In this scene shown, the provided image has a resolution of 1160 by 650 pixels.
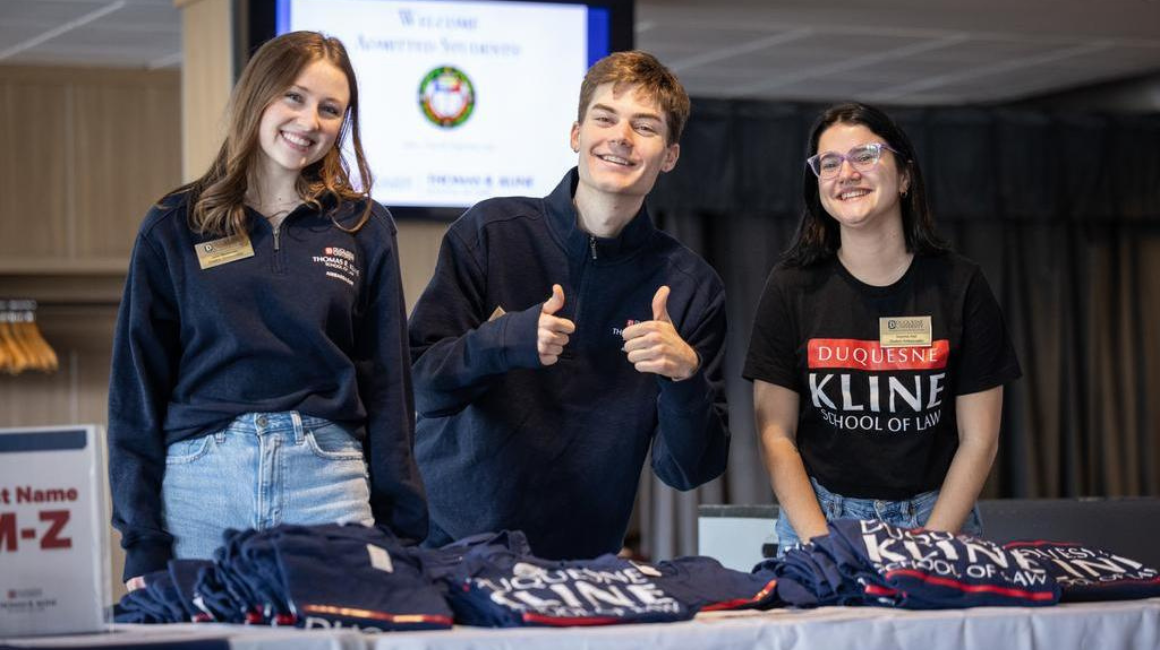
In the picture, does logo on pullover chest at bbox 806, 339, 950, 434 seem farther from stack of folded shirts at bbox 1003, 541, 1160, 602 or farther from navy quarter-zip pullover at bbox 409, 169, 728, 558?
stack of folded shirts at bbox 1003, 541, 1160, 602

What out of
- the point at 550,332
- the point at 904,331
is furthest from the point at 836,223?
the point at 550,332

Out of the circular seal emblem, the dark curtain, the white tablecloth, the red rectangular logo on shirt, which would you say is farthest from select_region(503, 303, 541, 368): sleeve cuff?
the dark curtain

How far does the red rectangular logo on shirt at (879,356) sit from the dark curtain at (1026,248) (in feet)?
14.1

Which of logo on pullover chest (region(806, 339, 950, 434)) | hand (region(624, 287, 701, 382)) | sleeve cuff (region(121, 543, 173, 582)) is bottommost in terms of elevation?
sleeve cuff (region(121, 543, 173, 582))

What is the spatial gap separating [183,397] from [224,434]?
3.3 inches

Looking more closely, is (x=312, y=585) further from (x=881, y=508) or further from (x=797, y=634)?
(x=881, y=508)

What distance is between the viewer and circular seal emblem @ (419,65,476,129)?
4.76m

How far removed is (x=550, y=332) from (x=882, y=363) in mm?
655

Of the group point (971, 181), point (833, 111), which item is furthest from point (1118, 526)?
point (971, 181)

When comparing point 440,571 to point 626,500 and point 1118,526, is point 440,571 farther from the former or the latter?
point 1118,526

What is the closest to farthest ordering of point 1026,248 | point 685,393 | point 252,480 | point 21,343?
point 252,480 < point 685,393 < point 21,343 < point 1026,248

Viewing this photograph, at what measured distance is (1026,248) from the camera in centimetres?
741

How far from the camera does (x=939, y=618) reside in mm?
1715

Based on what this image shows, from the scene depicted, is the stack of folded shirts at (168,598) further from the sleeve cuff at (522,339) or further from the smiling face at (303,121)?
the smiling face at (303,121)
